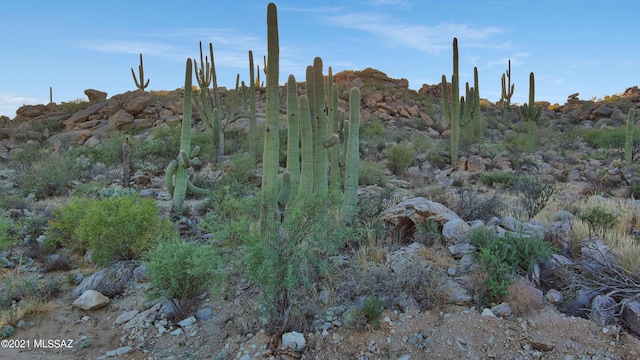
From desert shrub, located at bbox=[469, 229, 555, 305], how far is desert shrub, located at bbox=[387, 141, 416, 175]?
28.1 ft

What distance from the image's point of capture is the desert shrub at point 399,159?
13633 millimetres

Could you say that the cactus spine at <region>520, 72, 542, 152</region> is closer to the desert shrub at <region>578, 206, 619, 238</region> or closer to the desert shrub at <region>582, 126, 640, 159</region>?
the desert shrub at <region>582, 126, 640, 159</region>

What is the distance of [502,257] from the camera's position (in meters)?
4.41

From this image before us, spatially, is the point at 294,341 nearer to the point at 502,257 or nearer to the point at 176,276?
the point at 176,276

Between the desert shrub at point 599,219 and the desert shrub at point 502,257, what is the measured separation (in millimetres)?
1236

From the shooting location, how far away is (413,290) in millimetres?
4234

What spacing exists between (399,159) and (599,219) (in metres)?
8.30

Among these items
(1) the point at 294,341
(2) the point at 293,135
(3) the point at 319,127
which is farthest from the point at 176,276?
(3) the point at 319,127

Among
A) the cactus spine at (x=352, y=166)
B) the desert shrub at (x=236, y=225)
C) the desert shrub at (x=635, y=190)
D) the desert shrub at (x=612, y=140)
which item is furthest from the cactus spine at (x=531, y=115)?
the desert shrub at (x=236, y=225)

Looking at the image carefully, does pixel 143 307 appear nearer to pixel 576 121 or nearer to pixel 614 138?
pixel 614 138

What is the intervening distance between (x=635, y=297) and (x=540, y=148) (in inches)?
641

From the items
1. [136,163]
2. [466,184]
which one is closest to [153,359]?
[466,184]

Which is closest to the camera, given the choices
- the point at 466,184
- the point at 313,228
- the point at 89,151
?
the point at 313,228

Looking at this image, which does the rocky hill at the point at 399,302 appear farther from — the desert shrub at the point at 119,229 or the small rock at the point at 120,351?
the desert shrub at the point at 119,229
